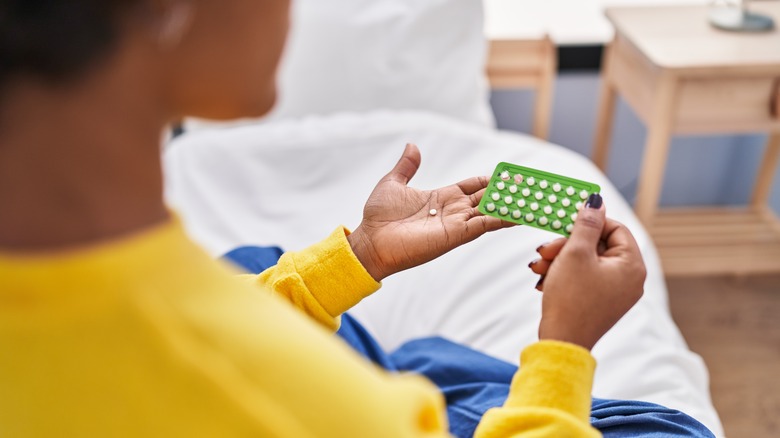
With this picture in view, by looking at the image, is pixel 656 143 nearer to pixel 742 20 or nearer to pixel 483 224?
pixel 742 20

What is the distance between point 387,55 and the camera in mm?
1525

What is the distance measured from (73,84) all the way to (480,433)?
0.39 m

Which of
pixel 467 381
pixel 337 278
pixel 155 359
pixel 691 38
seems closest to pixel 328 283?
pixel 337 278

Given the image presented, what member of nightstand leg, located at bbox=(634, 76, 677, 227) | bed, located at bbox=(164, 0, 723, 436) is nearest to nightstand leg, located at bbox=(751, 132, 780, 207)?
nightstand leg, located at bbox=(634, 76, 677, 227)

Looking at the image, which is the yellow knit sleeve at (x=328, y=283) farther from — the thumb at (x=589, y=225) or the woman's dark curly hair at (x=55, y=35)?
the woman's dark curly hair at (x=55, y=35)

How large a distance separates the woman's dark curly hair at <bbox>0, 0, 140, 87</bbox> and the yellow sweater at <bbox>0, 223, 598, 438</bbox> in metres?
0.09

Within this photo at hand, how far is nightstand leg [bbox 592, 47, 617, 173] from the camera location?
1.80 meters

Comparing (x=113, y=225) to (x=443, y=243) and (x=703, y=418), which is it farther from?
(x=703, y=418)

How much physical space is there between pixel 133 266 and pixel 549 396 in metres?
0.32

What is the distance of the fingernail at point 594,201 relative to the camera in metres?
0.63

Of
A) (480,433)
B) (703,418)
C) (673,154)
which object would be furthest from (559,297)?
(673,154)

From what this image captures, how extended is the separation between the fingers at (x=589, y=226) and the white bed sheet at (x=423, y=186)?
21 cm

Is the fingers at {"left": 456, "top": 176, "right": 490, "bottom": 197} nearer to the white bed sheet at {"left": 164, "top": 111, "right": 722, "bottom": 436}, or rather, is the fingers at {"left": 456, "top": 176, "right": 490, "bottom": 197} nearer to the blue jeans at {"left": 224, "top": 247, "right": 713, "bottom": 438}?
the white bed sheet at {"left": 164, "top": 111, "right": 722, "bottom": 436}

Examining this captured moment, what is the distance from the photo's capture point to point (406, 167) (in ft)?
2.54
